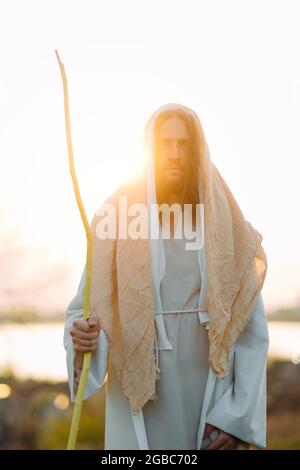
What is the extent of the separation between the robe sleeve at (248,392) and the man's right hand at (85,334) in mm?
581

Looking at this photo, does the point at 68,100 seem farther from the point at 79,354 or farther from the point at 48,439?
the point at 48,439

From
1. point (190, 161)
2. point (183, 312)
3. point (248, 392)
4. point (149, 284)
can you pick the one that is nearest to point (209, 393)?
point (248, 392)

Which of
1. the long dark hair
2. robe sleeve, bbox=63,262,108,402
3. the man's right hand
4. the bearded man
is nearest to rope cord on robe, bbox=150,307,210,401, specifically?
the bearded man

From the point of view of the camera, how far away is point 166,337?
3121 millimetres

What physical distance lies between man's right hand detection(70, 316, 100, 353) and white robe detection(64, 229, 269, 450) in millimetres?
173

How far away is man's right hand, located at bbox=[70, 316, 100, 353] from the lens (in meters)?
2.81

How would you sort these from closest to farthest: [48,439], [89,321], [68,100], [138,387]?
[68,100] < [89,321] < [138,387] < [48,439]

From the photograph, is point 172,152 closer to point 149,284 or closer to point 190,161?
point 190,161

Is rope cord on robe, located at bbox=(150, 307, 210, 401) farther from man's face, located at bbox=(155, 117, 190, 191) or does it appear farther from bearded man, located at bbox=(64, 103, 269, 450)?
man's face, located at bbox=(155, 117, 190, 191)

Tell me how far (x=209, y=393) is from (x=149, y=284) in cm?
47

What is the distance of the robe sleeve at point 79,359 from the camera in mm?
2980

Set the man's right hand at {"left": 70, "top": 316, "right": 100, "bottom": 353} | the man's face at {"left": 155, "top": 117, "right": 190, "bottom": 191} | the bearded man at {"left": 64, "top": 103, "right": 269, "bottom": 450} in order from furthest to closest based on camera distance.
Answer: the man's face at {"left": 155, "top": 117, "right": 190, "bottom": 191} → the bearded man at {"left": 64, "top": 103, "right": 269, "bottom": 450} → the man's right hand at {"left": 70, "top": 316, "right": 100, "bottom": 353}

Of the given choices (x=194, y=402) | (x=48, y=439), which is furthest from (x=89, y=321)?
(x=48, y=439)

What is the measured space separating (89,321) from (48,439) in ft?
28.0
